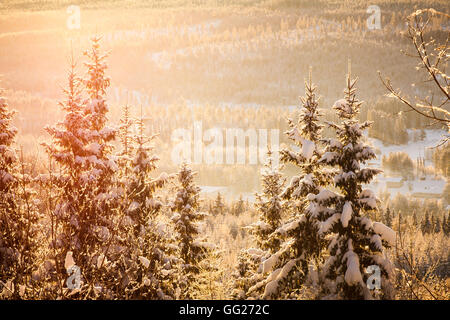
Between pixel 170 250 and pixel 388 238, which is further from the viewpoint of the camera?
pixel 170 250

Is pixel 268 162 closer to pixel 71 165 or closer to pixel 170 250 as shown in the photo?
pixel 170 250

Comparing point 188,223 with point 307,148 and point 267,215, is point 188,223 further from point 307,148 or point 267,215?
point 307,148

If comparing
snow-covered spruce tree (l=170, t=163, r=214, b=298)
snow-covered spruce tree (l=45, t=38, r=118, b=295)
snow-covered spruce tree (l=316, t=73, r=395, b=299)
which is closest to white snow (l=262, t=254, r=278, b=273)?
snow-covered spruce tree (l=316, t=73, r=395, b=299)

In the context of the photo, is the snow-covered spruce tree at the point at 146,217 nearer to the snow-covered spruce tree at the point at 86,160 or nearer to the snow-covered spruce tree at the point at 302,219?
the snow-covered spruce tree at the point at 86,160

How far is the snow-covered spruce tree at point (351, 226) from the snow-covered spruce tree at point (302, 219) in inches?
21.4

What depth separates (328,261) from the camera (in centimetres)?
1068

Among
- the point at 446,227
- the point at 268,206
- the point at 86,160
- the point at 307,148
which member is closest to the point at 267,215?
the point at 268,206

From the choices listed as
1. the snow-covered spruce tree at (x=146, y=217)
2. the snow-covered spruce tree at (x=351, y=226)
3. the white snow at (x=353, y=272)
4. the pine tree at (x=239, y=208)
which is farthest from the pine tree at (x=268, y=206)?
the pine tree at (x=239, y=208)

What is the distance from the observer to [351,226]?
10.9 metres

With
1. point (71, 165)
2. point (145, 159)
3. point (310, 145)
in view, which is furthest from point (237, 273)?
point (71, 165)

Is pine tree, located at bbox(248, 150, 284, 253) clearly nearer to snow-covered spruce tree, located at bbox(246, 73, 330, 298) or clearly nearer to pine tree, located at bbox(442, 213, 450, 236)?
snow-covered spruce tree, located at bbox(246, 73, 330, 298)

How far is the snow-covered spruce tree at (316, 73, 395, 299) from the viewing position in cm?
1030

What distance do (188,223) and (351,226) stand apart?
8.92m
